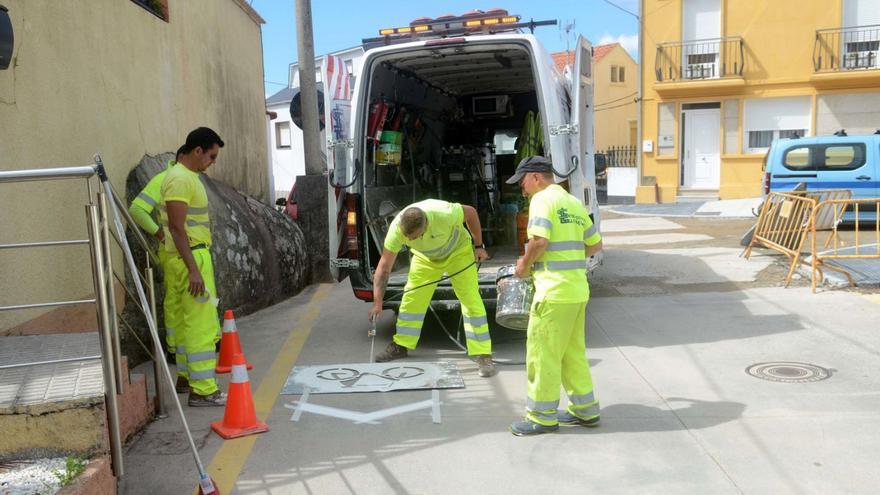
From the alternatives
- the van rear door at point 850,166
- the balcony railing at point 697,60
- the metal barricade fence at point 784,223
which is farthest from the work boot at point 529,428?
the balcony railing at point 697,60

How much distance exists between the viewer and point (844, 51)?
20875 mm

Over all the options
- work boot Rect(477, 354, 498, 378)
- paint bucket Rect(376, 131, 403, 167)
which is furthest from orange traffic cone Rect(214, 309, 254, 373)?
paint bucket Rect(376, 131, 403, 167)

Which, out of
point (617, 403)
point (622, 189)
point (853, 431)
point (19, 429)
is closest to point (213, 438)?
point (19, 429)

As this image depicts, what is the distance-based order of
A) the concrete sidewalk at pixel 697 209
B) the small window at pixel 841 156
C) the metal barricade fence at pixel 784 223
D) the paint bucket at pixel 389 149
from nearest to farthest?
the paint bucket at pixel 389 149 < the metal barricade fence at pixel 784 223 < the small window at pixel 841 156 < the concrete sidewalk at pixel 697 209

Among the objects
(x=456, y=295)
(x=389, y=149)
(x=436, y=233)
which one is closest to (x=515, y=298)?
(x=436, y=233)

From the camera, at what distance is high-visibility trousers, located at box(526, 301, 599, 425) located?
4.22 meters

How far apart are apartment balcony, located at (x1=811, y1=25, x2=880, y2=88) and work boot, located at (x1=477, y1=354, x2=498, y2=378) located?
1906cm

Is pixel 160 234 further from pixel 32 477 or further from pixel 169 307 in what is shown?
pixel 32 477

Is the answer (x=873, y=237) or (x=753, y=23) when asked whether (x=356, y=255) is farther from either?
(x=753, y=23)

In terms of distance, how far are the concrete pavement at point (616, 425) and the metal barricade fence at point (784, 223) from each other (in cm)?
186

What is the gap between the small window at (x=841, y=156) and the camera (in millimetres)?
12867

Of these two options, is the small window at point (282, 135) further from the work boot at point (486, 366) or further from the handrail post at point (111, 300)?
the handrail post at point (111, 300)

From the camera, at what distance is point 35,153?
4.71 m

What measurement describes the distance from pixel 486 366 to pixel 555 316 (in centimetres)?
136
